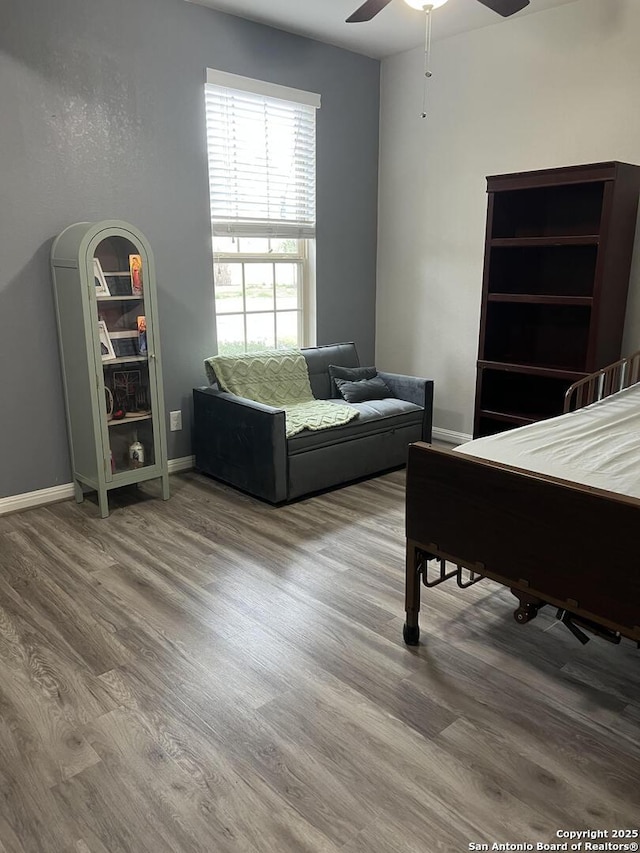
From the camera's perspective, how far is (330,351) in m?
4.65

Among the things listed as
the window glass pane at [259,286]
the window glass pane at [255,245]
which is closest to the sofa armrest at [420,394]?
the window glass pane at [259,286]

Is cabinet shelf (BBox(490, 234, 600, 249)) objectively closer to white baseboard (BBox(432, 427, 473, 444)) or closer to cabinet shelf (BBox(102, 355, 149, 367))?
white baseboard (BBox(432, 427, 473, 444))

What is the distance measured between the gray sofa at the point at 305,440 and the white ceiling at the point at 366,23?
2.09 meters

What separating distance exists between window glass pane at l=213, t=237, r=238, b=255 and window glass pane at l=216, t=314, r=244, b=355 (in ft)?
1.41

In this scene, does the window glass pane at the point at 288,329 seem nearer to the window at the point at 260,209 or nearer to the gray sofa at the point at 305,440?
the window at the point at 260,209

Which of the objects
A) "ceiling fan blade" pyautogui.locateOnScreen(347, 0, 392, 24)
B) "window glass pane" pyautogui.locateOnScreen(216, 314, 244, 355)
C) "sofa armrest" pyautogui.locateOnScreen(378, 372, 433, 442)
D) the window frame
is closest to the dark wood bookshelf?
"sofa armrest" pyautogui.locateOnScreen(378, 372, 433, 442)

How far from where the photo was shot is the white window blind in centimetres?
406

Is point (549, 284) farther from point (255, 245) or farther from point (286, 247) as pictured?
point (255, 245)

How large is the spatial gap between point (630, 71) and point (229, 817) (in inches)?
162

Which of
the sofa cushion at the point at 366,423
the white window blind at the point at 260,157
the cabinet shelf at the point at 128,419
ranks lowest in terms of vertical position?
the sofa cushion at the point at 366,423

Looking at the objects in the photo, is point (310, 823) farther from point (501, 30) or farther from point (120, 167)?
point (501, 30)

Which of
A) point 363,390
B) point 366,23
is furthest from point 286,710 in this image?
point 366,23

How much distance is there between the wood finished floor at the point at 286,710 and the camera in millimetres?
1637

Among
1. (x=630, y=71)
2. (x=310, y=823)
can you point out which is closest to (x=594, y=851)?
(x=310, y=823)
